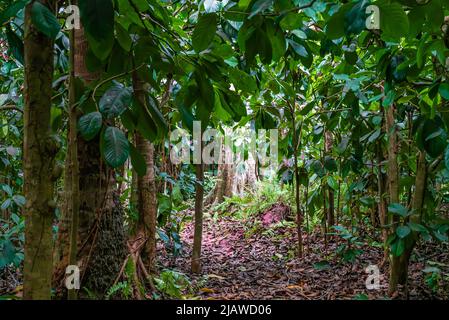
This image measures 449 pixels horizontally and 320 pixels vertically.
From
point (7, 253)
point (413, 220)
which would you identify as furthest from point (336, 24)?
point (7, 253)

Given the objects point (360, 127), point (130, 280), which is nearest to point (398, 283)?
point (360, 127)

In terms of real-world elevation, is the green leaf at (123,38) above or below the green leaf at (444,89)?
above

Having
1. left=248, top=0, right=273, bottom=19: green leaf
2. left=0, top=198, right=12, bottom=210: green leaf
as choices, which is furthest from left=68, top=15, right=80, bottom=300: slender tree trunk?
left=0, top=198, right=12, bottom=210: green leaf

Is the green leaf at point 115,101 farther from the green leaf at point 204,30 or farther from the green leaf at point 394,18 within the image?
the green leaf at point 394,18

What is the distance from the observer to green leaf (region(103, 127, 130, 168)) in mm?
808

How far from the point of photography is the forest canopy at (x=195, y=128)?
0.85 metres

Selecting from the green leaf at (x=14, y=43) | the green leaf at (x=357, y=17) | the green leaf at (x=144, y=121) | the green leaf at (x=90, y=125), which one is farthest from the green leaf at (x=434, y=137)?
the green leaf at (x=14, y=43)

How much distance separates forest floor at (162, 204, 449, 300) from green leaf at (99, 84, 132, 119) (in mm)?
1317

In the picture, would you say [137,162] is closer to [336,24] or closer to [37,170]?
[37,170]

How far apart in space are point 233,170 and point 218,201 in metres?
0.57

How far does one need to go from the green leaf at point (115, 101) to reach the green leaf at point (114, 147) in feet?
0.13

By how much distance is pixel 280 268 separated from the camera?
9.05 feet
